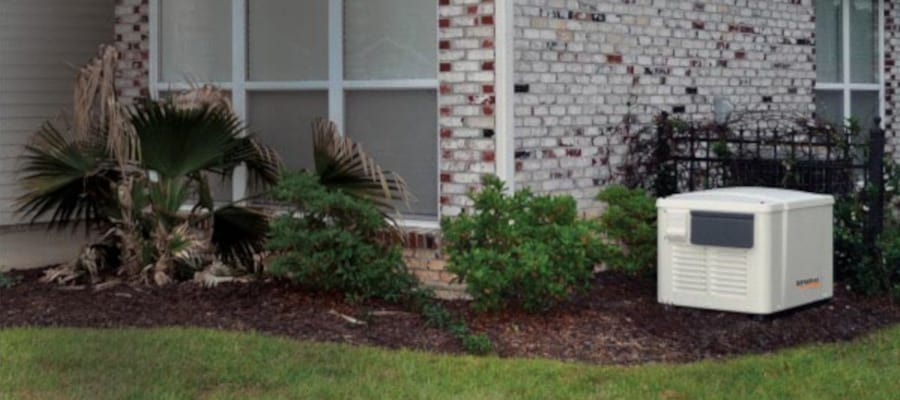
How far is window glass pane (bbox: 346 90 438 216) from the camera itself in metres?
10.3

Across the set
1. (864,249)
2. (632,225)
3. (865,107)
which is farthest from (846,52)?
(632,225)

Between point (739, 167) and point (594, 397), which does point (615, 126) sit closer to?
point (739, 167)

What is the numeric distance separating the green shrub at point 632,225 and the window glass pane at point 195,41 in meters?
3.27

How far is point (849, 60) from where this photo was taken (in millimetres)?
14258

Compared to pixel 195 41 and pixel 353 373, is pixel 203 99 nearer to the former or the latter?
pixel 195 41

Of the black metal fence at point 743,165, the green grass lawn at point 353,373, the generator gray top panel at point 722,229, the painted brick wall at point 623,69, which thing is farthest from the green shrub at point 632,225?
the green grass lawn at point 353,373

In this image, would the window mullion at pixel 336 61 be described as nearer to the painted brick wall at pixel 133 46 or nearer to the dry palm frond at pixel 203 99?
the dry palm frond at pixel 203 99

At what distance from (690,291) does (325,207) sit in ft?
7.84

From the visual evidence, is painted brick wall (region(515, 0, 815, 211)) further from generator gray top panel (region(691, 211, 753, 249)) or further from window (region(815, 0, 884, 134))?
generator gray top panel (region(691, 211, 753, 249))

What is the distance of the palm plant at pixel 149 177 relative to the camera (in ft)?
34.2

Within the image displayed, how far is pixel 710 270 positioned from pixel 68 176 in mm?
4610

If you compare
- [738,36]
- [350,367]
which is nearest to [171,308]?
[350,367]

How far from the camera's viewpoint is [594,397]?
7.17 meters

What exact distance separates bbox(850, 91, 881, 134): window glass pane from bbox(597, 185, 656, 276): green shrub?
488 centimetres
